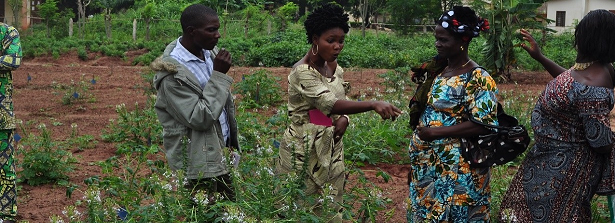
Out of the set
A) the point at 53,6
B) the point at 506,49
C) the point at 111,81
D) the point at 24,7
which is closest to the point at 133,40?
the point at 53,6

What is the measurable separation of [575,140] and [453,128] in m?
0.59

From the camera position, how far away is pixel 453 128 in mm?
3537

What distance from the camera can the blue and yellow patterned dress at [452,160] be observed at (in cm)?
352

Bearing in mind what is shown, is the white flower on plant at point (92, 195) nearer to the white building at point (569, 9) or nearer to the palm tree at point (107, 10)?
A: the palm tree at point (107, 10)

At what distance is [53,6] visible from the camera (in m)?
22.6

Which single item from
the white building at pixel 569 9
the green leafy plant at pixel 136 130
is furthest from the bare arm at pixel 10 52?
the white building at pixel 569 9

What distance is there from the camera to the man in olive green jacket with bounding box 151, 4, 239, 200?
12.1ft

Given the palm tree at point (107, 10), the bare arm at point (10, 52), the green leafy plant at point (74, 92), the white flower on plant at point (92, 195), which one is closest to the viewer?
the white flower on plant at point (92, 195)

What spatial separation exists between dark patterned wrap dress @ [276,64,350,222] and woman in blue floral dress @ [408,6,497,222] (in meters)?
0.49

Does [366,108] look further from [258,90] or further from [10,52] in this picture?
[258,90]

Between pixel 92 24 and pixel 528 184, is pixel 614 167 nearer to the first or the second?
pixel 528 184

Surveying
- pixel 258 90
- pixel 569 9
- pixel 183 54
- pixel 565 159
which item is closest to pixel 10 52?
pixel 183 54

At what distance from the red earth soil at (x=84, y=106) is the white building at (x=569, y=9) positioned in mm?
15634

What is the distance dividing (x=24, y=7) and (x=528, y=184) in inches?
999
